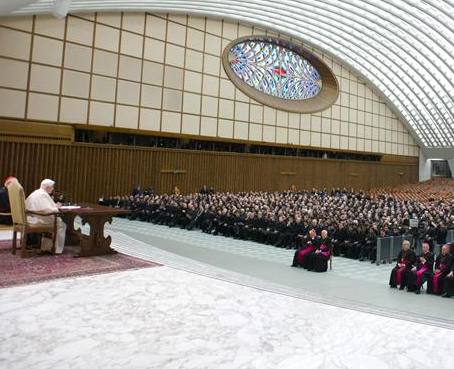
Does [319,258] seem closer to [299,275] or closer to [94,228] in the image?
[299,275]

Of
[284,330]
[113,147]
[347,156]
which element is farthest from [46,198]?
[347,156]

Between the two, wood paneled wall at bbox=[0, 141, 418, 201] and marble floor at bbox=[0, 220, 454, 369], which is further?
wood paneled wall at bbox=[0, 141, 418, 201]

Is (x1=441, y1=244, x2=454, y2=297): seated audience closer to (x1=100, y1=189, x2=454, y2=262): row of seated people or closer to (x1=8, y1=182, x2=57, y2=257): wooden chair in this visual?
(x1=100, y1=189, x2=454, y2=262): row of seated people

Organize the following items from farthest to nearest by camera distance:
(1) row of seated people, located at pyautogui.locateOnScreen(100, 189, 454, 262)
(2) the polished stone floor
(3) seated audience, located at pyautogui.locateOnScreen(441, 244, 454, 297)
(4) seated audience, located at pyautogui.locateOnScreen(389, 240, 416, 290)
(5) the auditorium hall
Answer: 1. (1) row of seated people, located at pyautogui.locateOnScreen(100, 189, 454, 262)
2. (4) seated audience, located at pyautogui.locateOnScreen(389, 240, 416, 290)
3. (3) seated audience, located at pyautogui.locateOnScreen(441, 244, 454, 297)
4. (2) the polished stone floor
5. (5) the auditorium hall

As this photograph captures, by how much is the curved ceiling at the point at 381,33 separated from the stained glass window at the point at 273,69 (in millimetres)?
1645

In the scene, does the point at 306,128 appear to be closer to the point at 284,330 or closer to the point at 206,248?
the point at 206,248

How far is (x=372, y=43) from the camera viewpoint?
31453 mm

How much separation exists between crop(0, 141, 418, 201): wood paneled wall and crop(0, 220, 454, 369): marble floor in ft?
51.6

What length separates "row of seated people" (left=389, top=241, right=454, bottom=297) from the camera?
7.52m

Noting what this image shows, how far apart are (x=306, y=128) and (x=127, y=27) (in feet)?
54.0

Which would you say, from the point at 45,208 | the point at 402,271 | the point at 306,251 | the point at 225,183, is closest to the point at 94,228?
the point at 45,208

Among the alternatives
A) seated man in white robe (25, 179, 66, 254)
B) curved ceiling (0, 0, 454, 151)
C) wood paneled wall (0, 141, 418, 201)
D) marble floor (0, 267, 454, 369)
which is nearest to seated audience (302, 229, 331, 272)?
marble floor (0, 267, 454, 369)

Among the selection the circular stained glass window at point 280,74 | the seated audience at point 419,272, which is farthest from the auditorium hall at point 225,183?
the circular stained glass window at point 280,74

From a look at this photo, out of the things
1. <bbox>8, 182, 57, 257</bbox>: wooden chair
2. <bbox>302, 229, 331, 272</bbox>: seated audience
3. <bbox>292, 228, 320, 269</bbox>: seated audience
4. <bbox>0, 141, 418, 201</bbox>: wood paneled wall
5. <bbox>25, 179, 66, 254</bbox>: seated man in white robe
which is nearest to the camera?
<bbox>8, 182, 57, 257</bbox>: wooden chair
